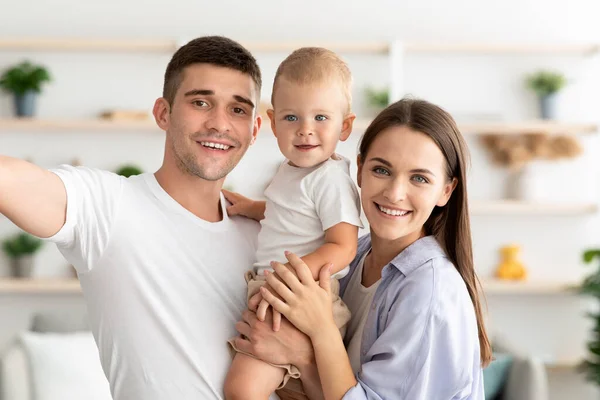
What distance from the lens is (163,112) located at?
2078 millimetres

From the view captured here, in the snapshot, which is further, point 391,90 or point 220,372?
point 391,90

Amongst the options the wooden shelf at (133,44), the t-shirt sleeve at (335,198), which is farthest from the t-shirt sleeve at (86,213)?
the wooden shelf at (133,44)

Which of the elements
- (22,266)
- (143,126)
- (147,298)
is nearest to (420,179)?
(147,298)

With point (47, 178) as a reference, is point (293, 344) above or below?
below

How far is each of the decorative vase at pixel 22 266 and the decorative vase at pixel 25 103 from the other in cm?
88

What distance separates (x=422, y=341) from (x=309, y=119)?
55 cm

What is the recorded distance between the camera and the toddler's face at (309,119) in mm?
1846

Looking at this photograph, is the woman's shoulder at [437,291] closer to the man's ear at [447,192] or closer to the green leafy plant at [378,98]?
the man's ear at [447,192]

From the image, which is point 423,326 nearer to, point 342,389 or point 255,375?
point 342,389

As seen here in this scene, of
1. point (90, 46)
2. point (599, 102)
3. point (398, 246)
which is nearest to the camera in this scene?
point (398, 246)

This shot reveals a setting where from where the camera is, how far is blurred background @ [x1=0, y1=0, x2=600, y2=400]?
512cm

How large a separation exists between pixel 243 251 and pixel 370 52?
3.45m

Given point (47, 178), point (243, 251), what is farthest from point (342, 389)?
point (47, 178)

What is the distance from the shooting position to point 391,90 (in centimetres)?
507
